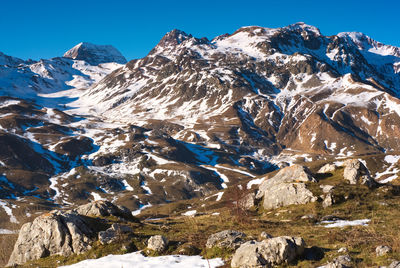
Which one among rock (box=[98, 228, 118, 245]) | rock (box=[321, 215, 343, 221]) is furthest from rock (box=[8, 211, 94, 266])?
rock (box=[321, 215, 343, 221])

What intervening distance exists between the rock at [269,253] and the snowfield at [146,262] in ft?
7.19

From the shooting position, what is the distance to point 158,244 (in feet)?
83.8

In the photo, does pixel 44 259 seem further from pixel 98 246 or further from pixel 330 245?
pixel 330 245

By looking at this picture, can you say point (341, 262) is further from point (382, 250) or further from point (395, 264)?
point (382, 250)

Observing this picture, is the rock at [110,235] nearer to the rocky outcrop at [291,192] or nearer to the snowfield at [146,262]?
the snowfield at [146,262]

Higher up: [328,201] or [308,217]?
[328,201]

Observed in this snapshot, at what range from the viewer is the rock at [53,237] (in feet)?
94.9

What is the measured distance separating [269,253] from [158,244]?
9.65 meters

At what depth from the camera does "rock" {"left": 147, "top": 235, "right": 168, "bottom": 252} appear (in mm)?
25328

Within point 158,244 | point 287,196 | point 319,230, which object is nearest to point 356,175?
point 287,196

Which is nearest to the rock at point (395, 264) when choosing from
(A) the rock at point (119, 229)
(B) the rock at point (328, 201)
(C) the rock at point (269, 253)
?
(C) the rock at point (269, 253)

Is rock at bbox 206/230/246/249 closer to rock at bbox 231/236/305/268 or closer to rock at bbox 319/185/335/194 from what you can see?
rock at bbox 231/236/305/268

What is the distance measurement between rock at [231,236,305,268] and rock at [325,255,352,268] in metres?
2.63

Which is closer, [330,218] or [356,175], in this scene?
[330,218]
